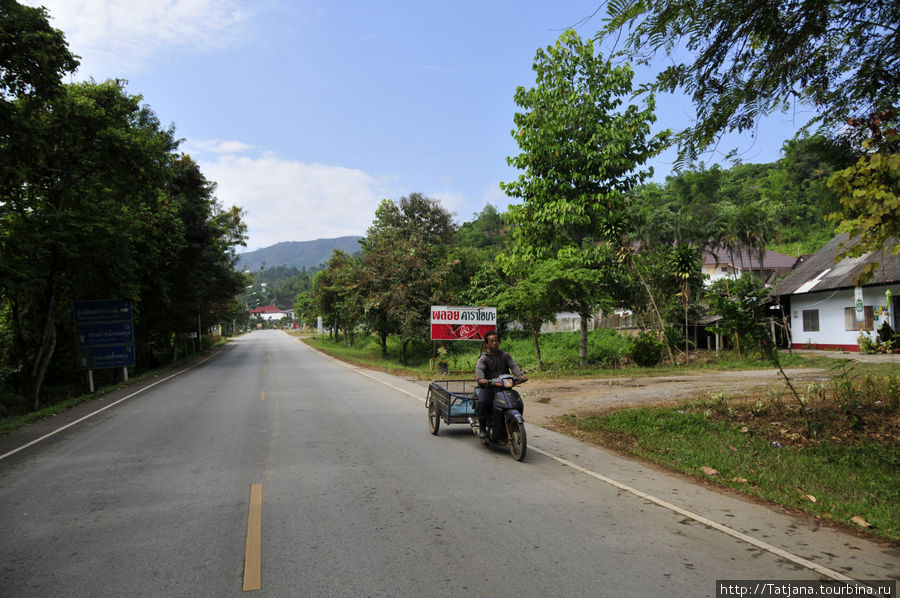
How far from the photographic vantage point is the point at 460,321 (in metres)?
21.7

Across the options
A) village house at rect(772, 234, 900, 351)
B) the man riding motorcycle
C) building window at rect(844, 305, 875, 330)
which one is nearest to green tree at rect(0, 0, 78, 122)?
the man riding motorcycle

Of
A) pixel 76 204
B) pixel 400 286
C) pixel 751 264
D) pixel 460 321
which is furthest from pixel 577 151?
pixel 751 264

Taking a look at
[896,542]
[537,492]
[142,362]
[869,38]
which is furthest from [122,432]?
[142,362]

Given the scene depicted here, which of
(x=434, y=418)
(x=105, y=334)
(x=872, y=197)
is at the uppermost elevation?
(x=872, y=197)

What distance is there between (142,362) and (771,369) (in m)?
34.3

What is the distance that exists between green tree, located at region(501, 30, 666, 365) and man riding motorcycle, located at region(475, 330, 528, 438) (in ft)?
39.9

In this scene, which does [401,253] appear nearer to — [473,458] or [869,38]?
[473,458]

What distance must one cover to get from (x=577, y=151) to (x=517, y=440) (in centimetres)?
1474

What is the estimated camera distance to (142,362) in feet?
113

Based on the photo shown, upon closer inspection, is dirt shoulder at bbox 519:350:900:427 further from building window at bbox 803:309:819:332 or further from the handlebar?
building window at bbox 803:309:819:332

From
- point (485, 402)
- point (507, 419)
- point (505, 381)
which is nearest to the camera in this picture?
point (505, 381)

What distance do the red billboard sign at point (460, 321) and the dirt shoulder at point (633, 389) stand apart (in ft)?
11.7

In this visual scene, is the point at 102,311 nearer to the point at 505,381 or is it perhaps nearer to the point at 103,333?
the point at 103,333

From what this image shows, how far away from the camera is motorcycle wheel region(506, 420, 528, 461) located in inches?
300
